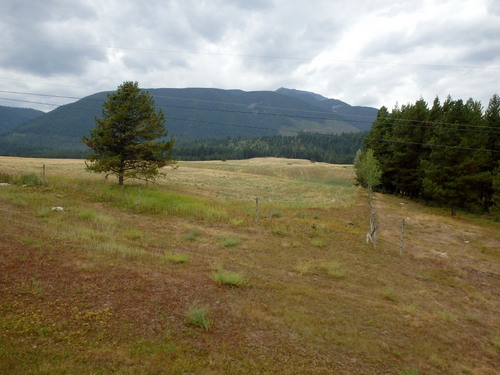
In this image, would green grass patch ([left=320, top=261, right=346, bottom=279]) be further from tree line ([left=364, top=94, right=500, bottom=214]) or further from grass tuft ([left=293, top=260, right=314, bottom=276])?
tree line ([left=364, top=94, right=500, bottom=214])

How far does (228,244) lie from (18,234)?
7946mm

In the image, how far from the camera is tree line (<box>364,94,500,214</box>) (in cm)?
2903

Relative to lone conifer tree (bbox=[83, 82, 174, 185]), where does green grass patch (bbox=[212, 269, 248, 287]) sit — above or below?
below

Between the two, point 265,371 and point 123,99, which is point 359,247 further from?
point 123,99

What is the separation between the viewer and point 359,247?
15352mm

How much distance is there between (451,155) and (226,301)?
31354mm

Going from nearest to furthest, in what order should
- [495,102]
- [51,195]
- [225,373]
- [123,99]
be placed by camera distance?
[225,373]
[51,195]
[123,99]
[495,102]

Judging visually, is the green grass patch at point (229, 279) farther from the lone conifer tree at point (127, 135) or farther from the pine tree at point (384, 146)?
the pine tree at point (384, 146)

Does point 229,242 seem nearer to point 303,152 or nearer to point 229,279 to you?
point 229,279

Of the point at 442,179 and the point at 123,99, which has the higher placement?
the point at 123,99

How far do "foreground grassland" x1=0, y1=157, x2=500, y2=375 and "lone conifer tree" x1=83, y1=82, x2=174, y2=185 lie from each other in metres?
9.43

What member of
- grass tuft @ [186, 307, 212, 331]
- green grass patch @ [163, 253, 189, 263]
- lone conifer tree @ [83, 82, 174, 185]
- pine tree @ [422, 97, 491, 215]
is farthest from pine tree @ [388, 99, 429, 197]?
grass tuft @ [186, 307, 212, 331]

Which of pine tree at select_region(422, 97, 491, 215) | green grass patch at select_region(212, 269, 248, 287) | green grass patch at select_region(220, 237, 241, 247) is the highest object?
pine tree at select_region(422, 97, 491, 215)

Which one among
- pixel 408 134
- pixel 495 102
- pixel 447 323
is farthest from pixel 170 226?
pixel 495 102
